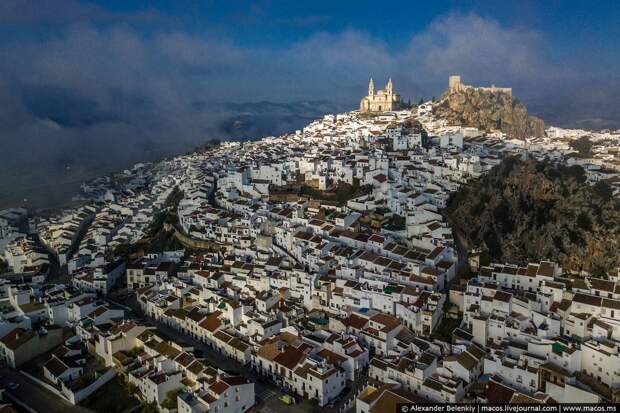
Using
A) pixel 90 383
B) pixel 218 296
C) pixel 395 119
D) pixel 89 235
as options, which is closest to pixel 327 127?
pixel 395 119

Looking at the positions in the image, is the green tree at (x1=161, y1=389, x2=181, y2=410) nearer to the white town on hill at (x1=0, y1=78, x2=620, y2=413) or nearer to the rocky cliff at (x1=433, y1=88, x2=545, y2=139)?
the white town on hill at (x1=0, y1=78, x2=620, y2=413)

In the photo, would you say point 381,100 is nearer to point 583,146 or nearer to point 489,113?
point 489,113

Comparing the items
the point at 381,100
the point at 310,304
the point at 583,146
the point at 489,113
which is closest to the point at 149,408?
the point at 310,304

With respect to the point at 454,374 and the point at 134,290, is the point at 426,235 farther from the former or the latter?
the point at 134,290

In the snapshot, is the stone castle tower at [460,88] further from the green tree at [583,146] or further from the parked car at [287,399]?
the parked car at [287,399]

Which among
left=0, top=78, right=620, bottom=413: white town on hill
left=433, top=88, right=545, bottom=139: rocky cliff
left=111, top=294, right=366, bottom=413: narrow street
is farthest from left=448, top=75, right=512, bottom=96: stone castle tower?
left=111, top=294, right=366, bottom=413: narrow street

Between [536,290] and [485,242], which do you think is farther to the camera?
[485,242]
